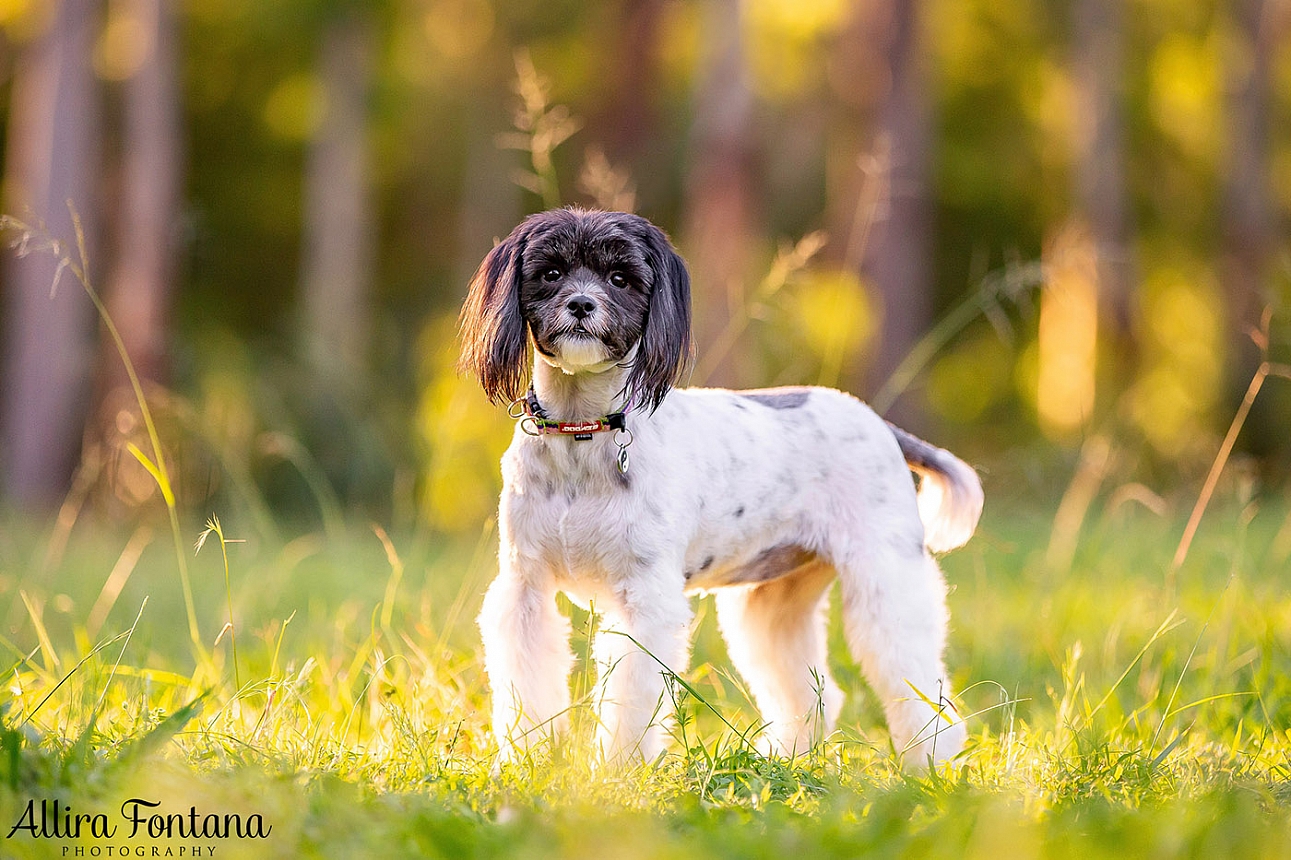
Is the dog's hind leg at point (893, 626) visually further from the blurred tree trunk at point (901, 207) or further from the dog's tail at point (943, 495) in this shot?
the blurred tree trunk at point (901, 207)

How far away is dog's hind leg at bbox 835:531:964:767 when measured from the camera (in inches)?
165

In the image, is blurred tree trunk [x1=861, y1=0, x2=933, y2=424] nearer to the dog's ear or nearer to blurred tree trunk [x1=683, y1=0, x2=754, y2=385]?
blurred tree trunk [x1=683, y1=0, x2=754, y2=385]

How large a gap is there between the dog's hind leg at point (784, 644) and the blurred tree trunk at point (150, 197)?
409 inches

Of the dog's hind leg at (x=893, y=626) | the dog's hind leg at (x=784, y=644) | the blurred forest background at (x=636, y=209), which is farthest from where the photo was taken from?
the blurred forest background at (x=636, y=209)

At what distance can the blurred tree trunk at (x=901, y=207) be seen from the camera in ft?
42.4

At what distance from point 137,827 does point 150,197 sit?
12291 mm

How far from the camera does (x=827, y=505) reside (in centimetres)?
430

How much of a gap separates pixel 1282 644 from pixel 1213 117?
1938 cm

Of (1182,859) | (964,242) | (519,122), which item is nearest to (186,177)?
(964,242)

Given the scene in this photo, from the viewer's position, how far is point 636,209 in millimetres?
7617

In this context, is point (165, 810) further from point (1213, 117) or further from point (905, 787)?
point (1213, 117)

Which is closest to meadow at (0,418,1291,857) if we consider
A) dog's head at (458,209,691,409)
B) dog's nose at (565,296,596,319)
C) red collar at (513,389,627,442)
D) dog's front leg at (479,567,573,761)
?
dog's front leg at (479,567,573,761)

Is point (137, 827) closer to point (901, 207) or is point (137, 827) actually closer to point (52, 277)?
point (901, 207)

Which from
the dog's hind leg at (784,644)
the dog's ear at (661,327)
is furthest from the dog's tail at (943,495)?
the dog's ear at (661,327)
